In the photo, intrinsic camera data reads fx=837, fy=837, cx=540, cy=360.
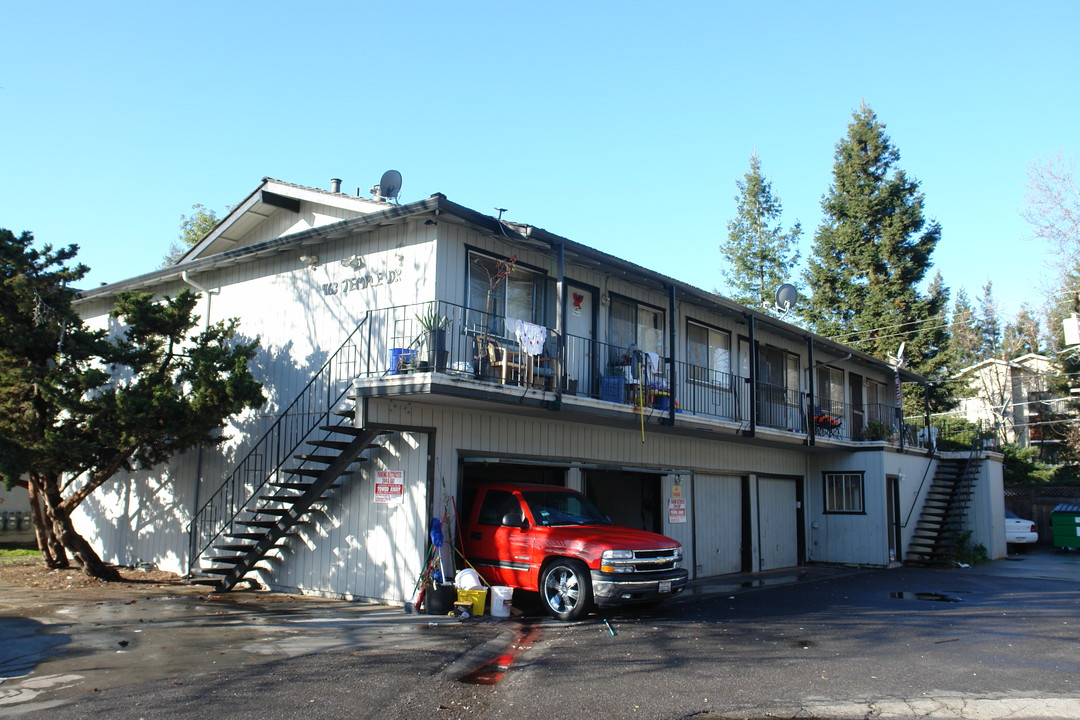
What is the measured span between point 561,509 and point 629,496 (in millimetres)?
5517

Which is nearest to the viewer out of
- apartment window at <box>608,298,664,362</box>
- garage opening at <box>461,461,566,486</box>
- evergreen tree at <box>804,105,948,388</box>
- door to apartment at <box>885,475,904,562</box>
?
garage opening at <box>461,461,566,486</box>

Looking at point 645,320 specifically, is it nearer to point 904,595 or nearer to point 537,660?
point 904,595

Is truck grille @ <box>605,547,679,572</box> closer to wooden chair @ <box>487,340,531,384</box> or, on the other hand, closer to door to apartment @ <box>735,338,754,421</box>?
wooden chair @ <box>487,340,531,384</box>

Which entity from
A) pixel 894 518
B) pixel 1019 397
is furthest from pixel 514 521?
pixel 1019 397

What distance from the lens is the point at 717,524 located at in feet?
59.9

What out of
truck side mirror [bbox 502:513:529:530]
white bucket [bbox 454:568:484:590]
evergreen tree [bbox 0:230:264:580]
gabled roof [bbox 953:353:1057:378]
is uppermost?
gabled roof [bbox 953:353:1057:378]

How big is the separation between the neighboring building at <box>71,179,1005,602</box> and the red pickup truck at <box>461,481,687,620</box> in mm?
843

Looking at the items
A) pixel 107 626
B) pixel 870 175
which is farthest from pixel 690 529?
pixel 870 175

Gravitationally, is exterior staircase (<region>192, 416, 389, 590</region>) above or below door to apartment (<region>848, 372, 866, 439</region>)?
below

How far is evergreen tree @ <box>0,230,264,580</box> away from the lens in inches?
483

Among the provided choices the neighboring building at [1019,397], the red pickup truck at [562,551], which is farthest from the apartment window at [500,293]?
the neighboring building at [1019,397]

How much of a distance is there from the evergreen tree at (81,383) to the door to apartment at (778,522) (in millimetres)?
12314

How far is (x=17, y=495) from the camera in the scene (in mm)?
20344

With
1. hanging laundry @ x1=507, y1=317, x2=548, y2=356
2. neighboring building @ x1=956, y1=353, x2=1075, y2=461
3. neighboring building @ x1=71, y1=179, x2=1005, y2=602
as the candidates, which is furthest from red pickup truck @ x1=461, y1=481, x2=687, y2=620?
neighboring building @ x1=956, y1=353, x2=1075, y2=461
